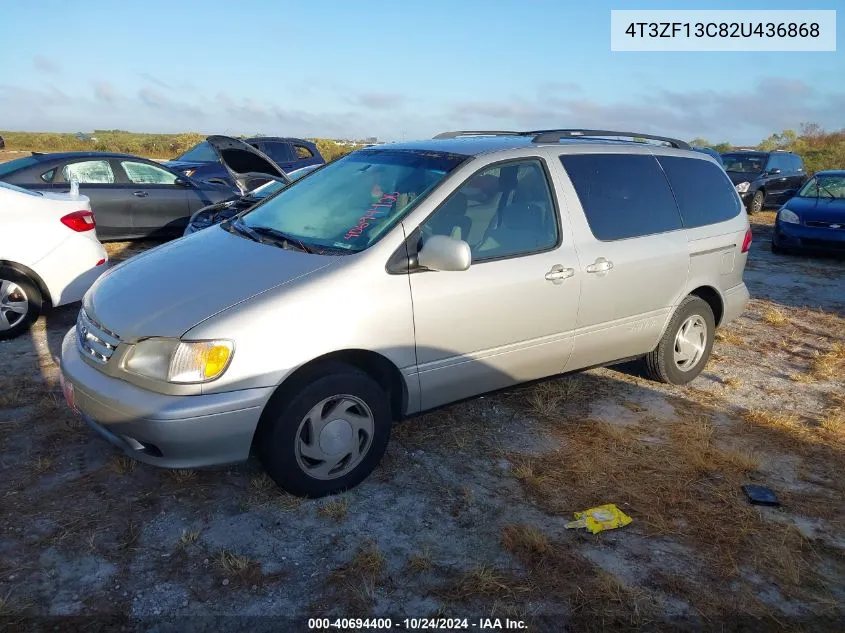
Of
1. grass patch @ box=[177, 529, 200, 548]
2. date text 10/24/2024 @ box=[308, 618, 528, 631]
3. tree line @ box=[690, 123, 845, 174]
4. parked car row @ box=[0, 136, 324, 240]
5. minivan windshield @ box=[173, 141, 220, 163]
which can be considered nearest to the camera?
date text 10/24/2024 @ box=[308, 618, 528, 631]

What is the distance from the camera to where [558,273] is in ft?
13.0

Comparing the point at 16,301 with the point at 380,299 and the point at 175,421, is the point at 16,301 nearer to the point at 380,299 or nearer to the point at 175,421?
the point at 175,421

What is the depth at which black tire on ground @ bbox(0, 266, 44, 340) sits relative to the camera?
559 centimetres

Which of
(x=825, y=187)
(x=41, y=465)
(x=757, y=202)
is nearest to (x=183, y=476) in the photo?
(x=41, y=465)

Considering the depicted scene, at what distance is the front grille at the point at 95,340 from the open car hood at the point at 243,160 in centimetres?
393

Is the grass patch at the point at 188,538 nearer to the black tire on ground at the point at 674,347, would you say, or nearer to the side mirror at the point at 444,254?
the side mirror at the point at 444,254

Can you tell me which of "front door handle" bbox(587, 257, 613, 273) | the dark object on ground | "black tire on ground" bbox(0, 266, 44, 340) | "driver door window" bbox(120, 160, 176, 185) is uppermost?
"driver door window" bbox(120, 160, 176, 185)

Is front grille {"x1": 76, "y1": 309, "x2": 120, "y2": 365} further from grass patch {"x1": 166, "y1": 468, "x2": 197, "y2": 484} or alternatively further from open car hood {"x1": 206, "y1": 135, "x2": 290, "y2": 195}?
open car hood {"x1": 206, "y1": 135, "x2": 290, "y2": 195}

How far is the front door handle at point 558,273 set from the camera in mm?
3932

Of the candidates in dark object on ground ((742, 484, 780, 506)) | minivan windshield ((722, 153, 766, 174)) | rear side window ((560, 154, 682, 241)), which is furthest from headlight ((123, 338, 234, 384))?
minivan windshield ((722, 153, 766, 174))

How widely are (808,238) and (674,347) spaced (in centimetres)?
736

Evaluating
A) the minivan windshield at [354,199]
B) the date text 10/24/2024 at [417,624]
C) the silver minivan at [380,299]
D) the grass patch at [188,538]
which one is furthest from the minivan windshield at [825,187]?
the grass patch at [188,538]

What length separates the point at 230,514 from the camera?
3320 mm

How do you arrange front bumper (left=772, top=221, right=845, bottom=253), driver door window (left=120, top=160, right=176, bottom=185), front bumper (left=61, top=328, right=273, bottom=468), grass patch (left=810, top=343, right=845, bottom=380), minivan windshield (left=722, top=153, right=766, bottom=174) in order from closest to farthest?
1. front bumper (left=61, top=328, right=273, bottom=468)
2. grass patch (left=810, top=343, right=845, bottom=380)
3. driver door window (left=120, top=160, right=176, bottom=185)
4. front bumper (left=772, top=221, right=845, bottom=253)
5. minivan windshield (left=722, top=153, right=766, bottom=174)
